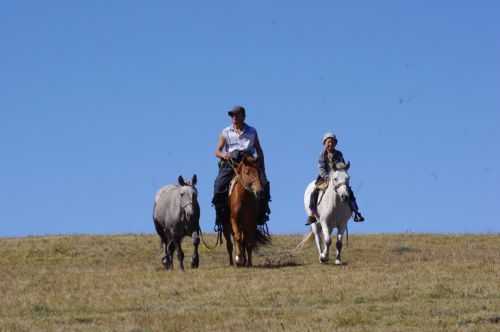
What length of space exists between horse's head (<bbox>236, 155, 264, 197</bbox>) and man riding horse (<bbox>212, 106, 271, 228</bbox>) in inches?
7.2

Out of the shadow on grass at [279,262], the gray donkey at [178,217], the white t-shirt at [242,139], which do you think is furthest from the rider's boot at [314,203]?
the gray donkey at [178,217]

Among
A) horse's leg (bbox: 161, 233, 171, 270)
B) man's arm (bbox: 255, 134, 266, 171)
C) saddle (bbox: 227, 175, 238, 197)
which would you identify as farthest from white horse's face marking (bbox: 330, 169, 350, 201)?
horse's leg (bbox: 161, 233, 171, 270)

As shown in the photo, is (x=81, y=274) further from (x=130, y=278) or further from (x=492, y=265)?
(x=492, y=265)

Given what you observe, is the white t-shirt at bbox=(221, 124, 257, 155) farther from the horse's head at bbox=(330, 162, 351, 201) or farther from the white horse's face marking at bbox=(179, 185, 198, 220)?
the horse's head at bbox=(330, 162, 351, 201)

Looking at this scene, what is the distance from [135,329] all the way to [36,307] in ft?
8.43

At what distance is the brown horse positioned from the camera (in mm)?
21016

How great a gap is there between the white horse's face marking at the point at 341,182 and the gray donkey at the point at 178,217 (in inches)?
105

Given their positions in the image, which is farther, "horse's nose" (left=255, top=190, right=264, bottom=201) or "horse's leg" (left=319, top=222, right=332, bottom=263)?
"horse's leg" (left=319, top=222, right=332, bottom=263)

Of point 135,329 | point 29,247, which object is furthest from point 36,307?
point 29,247

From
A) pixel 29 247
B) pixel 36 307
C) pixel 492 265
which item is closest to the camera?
pixel 36 307

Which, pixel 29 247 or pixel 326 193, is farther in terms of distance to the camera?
pixel 29 247

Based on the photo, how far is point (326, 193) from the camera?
2225cm

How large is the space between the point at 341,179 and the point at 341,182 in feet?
0.21

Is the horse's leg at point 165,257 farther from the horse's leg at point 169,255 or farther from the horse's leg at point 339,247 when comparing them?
the horse's leg at point 339,247
